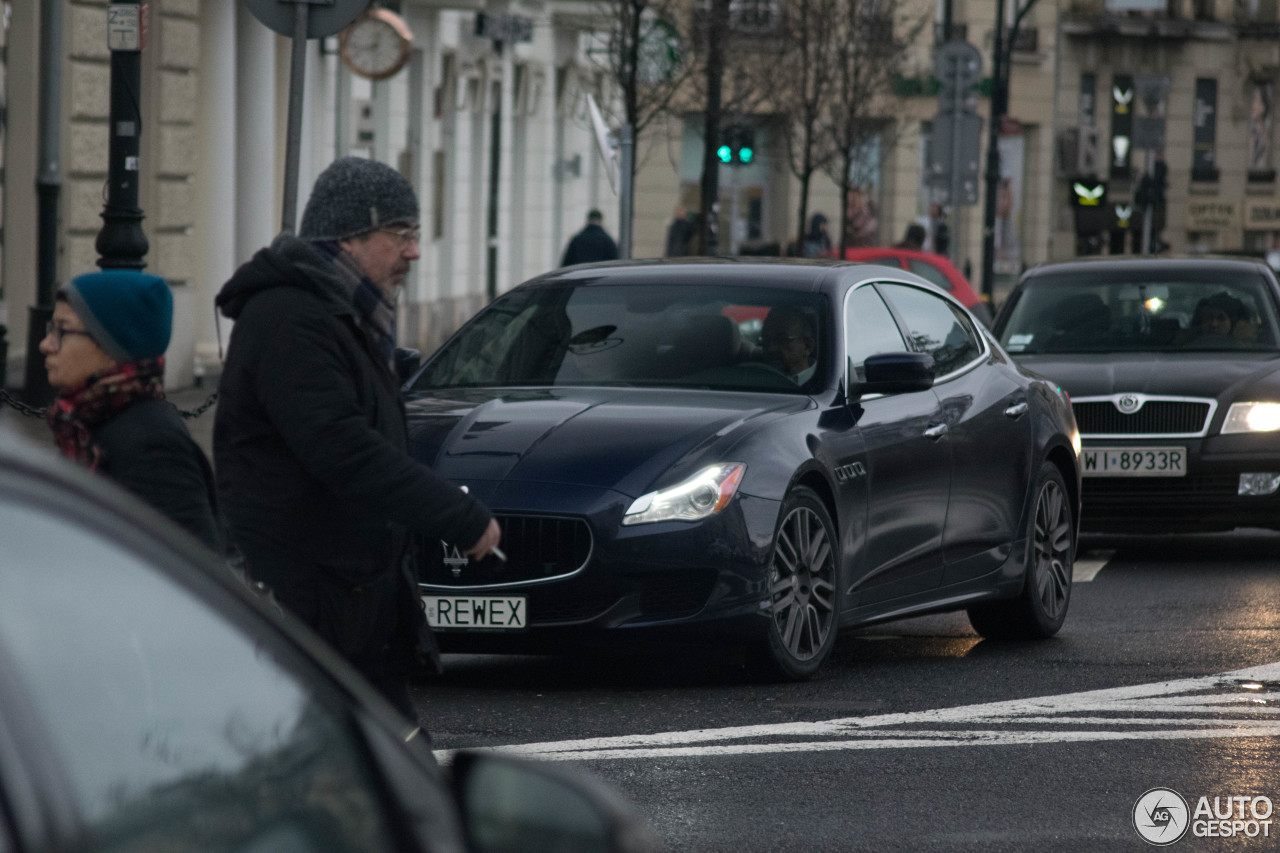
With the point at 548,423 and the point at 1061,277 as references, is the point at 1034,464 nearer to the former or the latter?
the point at 548,423

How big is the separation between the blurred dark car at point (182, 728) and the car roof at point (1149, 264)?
11744 millimetres

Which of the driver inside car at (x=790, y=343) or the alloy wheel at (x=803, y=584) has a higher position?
the driver inside car at (x=790, y=343)

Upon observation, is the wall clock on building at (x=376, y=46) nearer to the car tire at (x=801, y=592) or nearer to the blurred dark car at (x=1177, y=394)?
the blurred dark car at (x=1177, y=394)

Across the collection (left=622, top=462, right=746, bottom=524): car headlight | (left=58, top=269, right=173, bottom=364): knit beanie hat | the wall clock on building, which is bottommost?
(left=622, top=462, right=746, bottom=524): car headlight

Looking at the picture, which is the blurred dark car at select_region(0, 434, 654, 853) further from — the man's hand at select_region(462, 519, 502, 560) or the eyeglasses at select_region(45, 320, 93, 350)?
the man's hand at select_region(462, 519, 502, 560)

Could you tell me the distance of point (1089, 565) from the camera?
12266 millimetres

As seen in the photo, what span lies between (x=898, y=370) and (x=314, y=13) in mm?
3053

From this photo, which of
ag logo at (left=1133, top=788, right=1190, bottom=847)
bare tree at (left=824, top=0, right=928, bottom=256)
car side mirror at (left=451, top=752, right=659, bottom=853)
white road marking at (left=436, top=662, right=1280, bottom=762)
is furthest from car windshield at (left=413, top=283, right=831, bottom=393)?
bare tree at (left=824, top=0, right=928, bottom=256)

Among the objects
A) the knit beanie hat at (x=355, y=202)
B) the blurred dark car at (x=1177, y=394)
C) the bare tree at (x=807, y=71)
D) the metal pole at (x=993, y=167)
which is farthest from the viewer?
the bare tree at (x=807, y=71)

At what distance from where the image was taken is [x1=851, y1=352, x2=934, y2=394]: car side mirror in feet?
26.7

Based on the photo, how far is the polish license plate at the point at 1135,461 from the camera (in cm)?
1213

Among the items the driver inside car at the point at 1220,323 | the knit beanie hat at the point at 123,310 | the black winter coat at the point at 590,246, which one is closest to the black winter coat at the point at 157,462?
the knit beanie hat at the point at 123,310

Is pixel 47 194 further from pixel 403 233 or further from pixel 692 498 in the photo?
pixel 403 233

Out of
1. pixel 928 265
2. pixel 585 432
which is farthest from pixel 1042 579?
pixel 928 265
